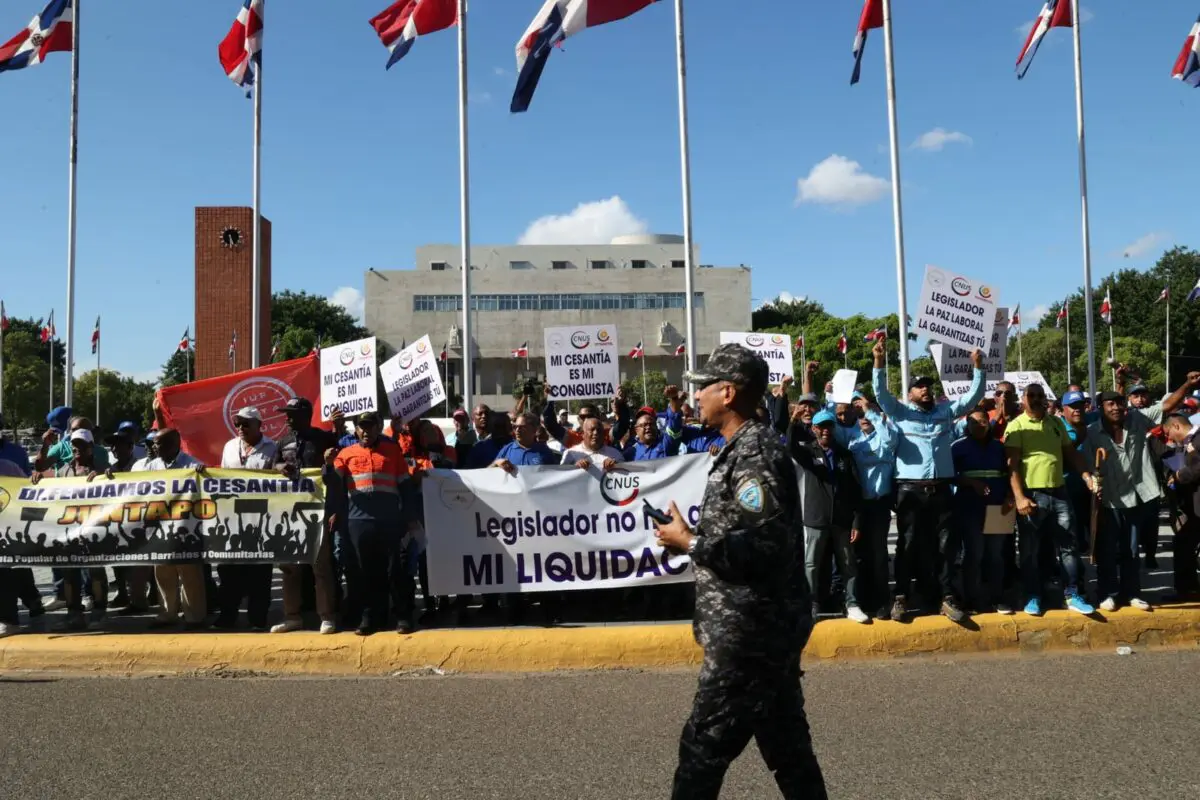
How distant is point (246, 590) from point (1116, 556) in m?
7.16

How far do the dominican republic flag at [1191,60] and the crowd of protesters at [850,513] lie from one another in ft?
32.4

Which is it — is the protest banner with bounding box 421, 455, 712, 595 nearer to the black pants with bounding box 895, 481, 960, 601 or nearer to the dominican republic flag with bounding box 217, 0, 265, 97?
the black pants with bounding box 895, 481, 960, 601

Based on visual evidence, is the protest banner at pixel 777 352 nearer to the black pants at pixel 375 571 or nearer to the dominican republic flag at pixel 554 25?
the dominican republic flag at pixel 554 25

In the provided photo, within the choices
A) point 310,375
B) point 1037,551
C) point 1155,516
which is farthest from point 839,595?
point 310,375

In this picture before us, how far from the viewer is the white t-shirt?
320 inches

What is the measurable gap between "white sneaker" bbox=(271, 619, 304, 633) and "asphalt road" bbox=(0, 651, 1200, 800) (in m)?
0.89

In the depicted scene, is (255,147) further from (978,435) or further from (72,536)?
(978,435)

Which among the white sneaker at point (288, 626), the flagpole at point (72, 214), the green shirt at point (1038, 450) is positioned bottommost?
the white sneaker at point (288, 626)

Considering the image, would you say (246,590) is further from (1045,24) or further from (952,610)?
(1045,24)

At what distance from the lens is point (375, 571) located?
7.26m

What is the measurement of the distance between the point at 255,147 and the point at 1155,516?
15.8 metres

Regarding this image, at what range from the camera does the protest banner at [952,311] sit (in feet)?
34.0

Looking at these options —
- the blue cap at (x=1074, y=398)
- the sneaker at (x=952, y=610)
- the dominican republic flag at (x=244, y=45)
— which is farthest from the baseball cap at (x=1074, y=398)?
the dominican republic flag at (x=244, y=45)

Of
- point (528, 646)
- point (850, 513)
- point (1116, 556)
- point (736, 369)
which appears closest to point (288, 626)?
point (528, 646)
